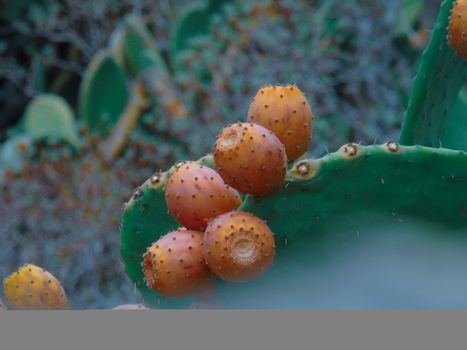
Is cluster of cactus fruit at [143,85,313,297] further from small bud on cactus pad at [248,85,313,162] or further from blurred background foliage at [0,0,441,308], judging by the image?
blurred background foliage at [0,0,441,308]

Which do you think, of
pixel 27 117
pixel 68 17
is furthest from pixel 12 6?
pixel 27 117

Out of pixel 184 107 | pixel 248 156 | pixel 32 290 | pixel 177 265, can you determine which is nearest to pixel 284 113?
pixel 248 156

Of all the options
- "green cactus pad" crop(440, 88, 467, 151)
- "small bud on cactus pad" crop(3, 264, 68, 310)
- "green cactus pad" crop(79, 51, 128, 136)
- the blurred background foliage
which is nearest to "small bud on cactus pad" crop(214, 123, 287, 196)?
"small bud on cactus pad" crop(3, 264, 68, 310)

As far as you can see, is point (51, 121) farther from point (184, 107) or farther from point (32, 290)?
point (32, 290)

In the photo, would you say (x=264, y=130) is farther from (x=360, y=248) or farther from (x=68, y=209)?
(x=68, y=209)

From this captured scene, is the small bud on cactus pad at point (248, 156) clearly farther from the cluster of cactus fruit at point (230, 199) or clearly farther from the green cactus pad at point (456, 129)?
the green cactus pad at point (456, 129)

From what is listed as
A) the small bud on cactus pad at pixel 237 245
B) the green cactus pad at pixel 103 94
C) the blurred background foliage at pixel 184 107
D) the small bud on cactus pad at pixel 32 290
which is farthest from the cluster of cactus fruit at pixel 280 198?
the green cactus pad at pixel 103 94
